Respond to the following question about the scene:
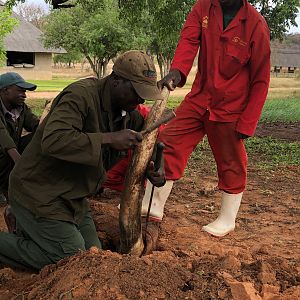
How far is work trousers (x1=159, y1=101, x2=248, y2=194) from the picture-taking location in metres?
4.55

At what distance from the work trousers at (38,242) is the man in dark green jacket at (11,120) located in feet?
4.22

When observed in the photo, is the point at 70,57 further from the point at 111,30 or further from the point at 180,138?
the point at 180,138

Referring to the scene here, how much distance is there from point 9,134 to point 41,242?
6.09 feet

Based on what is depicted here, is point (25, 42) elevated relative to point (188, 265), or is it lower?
lower

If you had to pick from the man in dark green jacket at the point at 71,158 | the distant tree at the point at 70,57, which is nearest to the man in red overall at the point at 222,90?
the man in dark green jacket at the point at 71,158

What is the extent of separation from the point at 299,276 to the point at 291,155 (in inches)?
248

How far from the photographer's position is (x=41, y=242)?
3.63m

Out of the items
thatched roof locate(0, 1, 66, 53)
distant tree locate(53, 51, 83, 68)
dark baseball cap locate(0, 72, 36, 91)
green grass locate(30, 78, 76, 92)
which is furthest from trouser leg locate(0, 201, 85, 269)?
thatched roof locate(0, 1, 66, 53)

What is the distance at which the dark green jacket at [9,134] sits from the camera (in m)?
4.91

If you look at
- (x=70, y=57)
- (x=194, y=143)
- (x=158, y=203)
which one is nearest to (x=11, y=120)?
(x=158, y=203)

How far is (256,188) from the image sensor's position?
6602 mm

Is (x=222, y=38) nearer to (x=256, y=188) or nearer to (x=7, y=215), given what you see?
(x=7, y=215)

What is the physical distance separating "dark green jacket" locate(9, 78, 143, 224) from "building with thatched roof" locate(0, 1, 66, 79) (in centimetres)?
3470

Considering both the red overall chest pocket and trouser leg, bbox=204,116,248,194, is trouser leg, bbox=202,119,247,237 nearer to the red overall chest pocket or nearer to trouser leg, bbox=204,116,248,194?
trouser leg, bbox=204,116,248,194
